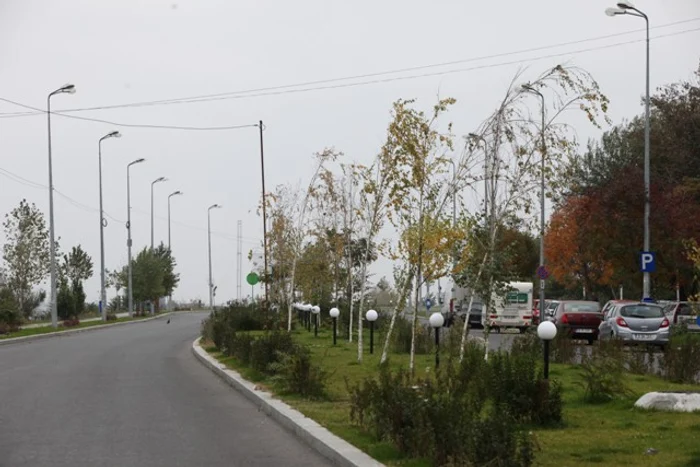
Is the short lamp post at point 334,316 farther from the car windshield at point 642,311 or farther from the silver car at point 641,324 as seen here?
the car windshield at point 642,311

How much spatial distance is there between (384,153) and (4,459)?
1298 cm

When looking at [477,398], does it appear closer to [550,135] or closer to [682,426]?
[682,426]

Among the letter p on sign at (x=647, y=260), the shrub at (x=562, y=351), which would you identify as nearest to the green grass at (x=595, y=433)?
the shrub at (x=562, y=351)

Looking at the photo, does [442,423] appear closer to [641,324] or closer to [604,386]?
[604,386]

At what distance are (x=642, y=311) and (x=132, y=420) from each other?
70.4 feet

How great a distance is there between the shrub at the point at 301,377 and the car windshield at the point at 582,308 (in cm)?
2313

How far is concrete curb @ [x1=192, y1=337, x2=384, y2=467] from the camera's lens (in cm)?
977

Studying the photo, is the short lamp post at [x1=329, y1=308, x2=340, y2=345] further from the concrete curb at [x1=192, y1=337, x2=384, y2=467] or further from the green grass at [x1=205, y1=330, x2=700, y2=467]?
the green grass at [x1=205, y1=330, x2=700, y2=467]

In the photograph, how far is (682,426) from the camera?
11711 millimetres

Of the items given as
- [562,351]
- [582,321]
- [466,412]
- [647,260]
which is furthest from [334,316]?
[466,412]

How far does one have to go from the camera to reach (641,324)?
31.4 meters

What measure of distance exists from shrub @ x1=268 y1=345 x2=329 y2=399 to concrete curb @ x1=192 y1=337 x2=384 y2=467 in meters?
0.36

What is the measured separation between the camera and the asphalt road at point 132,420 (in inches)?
420

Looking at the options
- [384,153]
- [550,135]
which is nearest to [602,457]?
[550,135]
